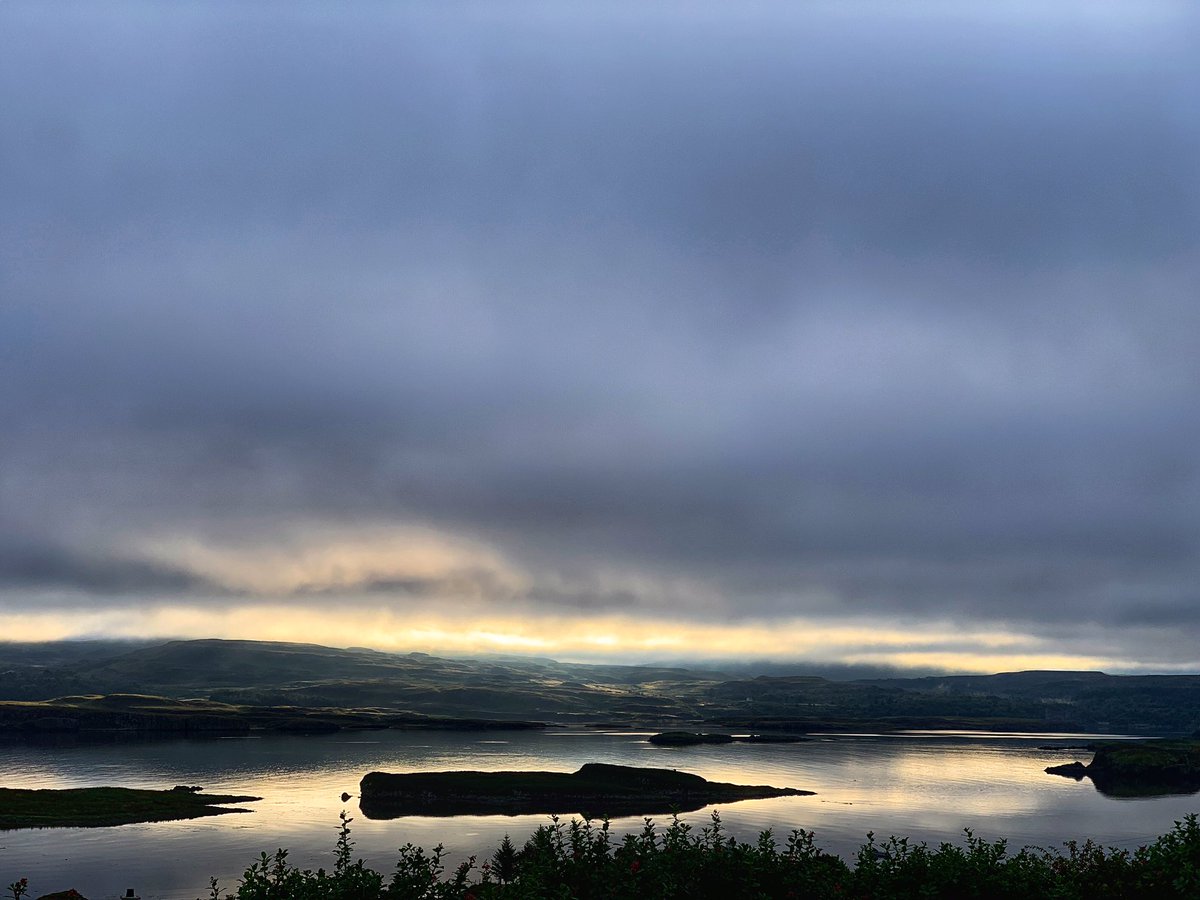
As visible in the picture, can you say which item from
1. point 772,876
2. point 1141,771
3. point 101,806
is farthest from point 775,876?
point 1141,771

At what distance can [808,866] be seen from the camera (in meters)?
30.3

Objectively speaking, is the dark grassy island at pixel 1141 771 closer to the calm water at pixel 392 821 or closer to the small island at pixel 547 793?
the calm water at pixel 392 821

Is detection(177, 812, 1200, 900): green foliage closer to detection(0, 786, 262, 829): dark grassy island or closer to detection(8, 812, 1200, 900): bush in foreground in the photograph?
detection(8, 812, 1200, 900): bush in foreground

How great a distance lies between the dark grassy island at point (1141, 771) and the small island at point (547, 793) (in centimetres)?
7160

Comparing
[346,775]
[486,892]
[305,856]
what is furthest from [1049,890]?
[346,775]

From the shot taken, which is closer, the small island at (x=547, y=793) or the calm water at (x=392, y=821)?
the calm water at (x=392, y=821)

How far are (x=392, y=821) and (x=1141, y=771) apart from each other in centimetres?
15361

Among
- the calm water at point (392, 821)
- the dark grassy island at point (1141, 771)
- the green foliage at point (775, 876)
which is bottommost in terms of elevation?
the dark grassy island at point (1141, 771)

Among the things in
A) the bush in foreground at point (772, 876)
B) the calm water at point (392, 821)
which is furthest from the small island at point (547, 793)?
the bush in foreground at point (772, 876)

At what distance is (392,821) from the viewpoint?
10781cm

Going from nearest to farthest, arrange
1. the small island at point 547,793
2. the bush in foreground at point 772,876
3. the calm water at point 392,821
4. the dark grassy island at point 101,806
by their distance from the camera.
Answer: the bush in foreground at point 772,876
the calm water at point 392,821
the dark grassy island at point 101,806
the small island at point 547,793

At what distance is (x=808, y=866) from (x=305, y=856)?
219 ft

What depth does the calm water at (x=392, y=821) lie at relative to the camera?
267ft

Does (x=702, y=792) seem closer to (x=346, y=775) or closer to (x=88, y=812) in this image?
(x=346, y=775)
